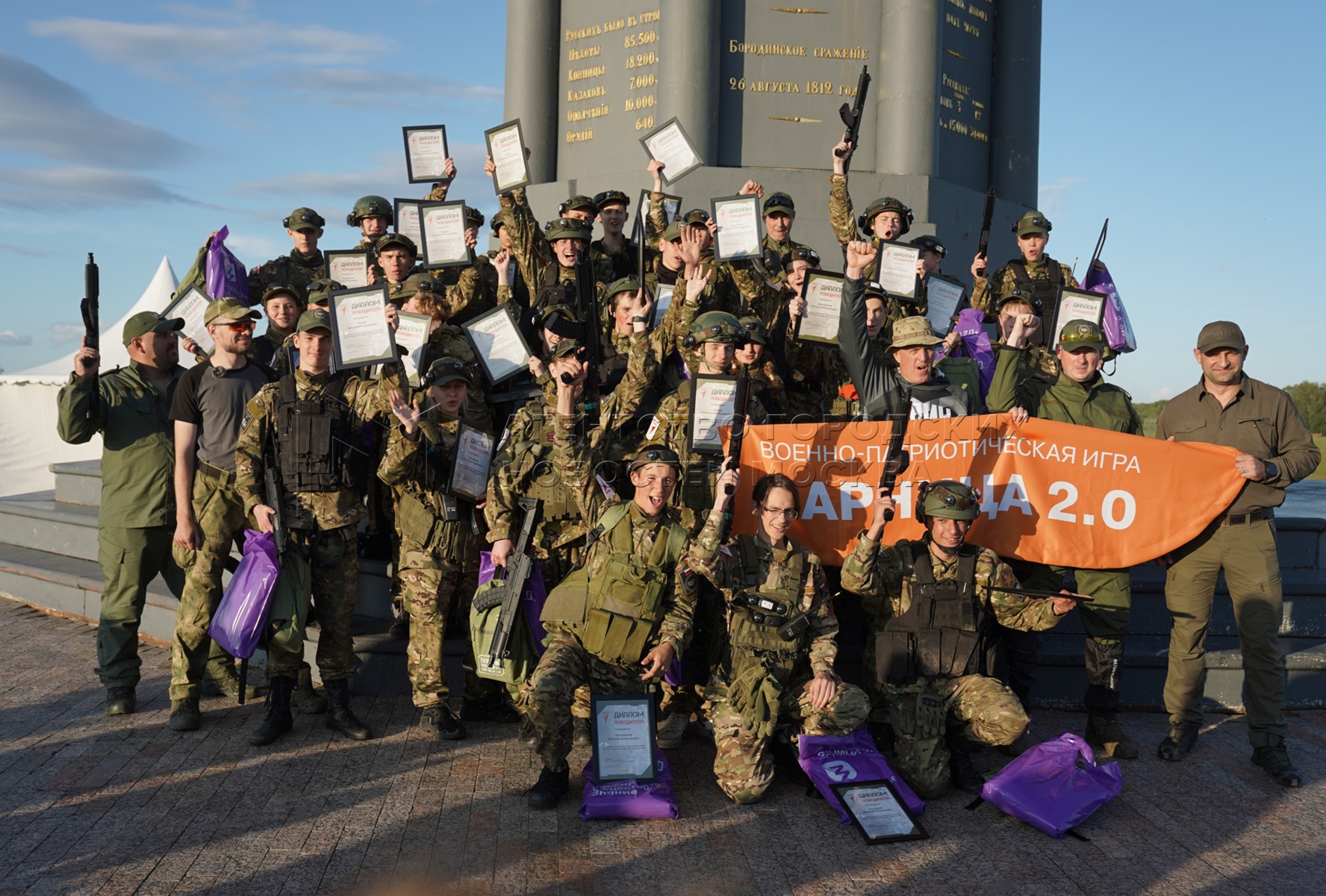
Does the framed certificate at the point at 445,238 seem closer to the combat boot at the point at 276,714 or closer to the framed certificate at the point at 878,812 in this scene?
the combat boot at the point at 276,714

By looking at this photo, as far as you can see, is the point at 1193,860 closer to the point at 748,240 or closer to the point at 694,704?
the point at 694,704

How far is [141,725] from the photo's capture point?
651 cm

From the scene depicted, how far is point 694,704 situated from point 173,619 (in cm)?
467

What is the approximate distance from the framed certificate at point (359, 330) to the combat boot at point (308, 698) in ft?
6.86

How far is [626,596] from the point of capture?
5.82 m

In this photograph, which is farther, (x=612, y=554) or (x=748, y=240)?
(x=748, y=240)

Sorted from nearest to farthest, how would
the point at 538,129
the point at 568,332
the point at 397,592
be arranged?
the point at 397,592 → the point at 568,332 → the point at 538,129

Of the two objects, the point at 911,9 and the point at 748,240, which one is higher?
the point at 911,9

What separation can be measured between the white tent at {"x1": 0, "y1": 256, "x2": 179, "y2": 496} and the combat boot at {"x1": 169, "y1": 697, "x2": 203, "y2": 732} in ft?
41.3

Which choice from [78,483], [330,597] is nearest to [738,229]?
[330,597]

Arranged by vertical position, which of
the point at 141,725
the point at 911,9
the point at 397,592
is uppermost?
the point at 911,9

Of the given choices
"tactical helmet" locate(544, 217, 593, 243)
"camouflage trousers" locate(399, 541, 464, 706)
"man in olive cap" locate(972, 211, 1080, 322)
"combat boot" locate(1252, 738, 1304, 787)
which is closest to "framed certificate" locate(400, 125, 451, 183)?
"tactical helmet" locate(544, 217, 593, 243)

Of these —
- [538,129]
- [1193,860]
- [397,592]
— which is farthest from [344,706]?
[538,129]

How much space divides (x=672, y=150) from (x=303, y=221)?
3826 mm
